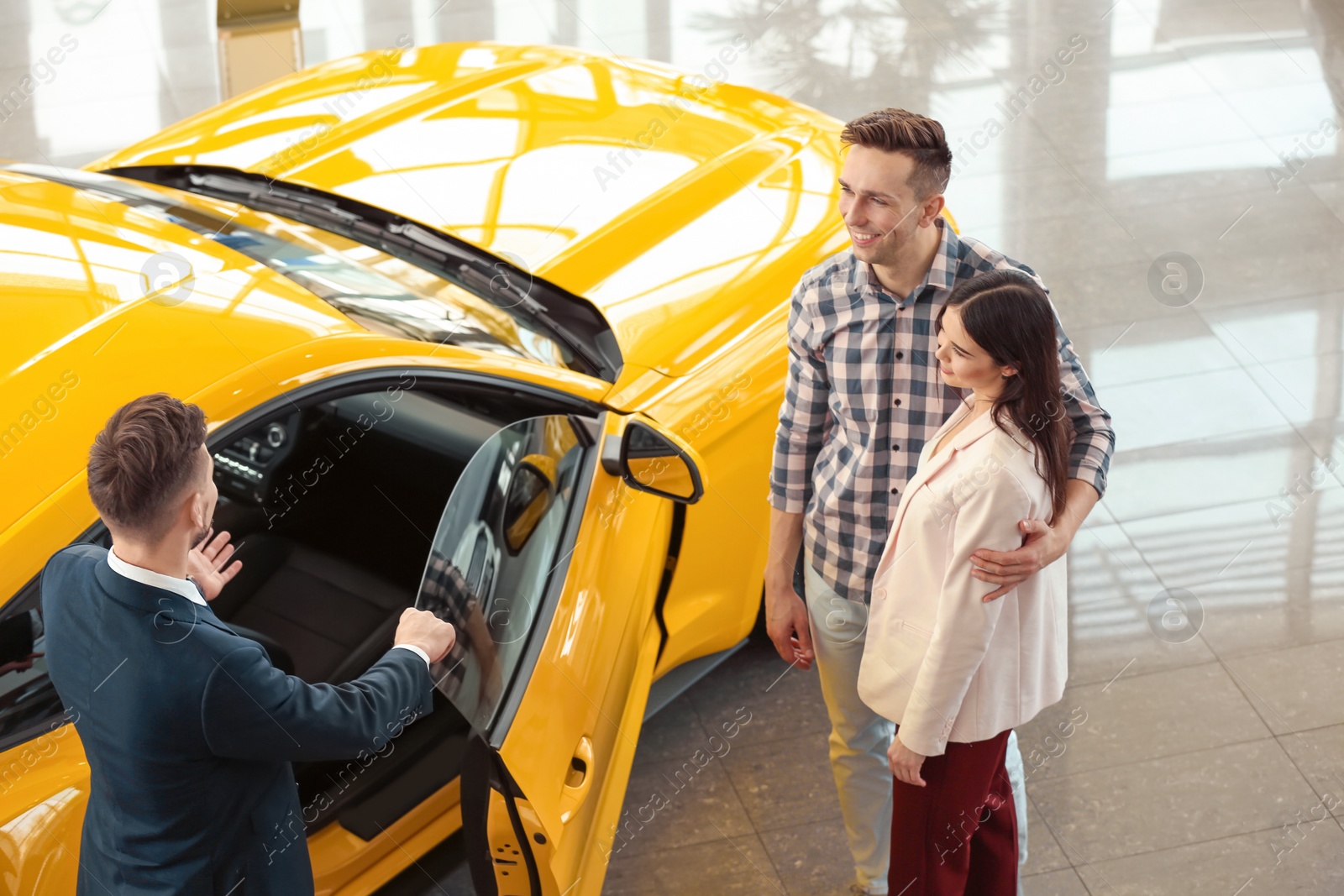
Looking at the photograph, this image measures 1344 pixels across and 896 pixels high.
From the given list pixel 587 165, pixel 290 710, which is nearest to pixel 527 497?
pixel 290 710

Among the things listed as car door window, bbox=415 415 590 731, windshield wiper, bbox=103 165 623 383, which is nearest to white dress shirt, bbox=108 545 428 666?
car door window, bbox=415 415 590 731

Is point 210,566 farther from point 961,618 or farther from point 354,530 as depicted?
point 961,618

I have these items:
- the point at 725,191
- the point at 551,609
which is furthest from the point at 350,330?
the point at 725,191

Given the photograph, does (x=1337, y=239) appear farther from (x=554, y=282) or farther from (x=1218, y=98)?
(x=554, y=282)

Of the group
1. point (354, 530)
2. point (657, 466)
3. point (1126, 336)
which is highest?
point (657, 466)

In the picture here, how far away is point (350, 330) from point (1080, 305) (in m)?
3.42

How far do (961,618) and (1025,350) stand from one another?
489 mm

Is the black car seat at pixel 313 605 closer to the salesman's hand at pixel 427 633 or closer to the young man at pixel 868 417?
the salesman's hand at pixel 427 633

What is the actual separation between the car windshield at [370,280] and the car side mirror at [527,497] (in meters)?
0.44

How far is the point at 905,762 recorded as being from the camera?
2.44 m

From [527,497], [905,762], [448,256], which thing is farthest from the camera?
[448,256]

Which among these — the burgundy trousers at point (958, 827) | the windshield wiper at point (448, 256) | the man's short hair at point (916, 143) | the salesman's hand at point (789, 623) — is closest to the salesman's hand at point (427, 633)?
the salesman's hand at point (789, 623)

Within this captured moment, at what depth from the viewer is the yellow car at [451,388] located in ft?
7.23

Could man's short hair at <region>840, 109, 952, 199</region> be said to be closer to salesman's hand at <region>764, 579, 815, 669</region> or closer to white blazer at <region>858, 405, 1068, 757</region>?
white blazer at <region>858, 405, 1068, 757</region>
